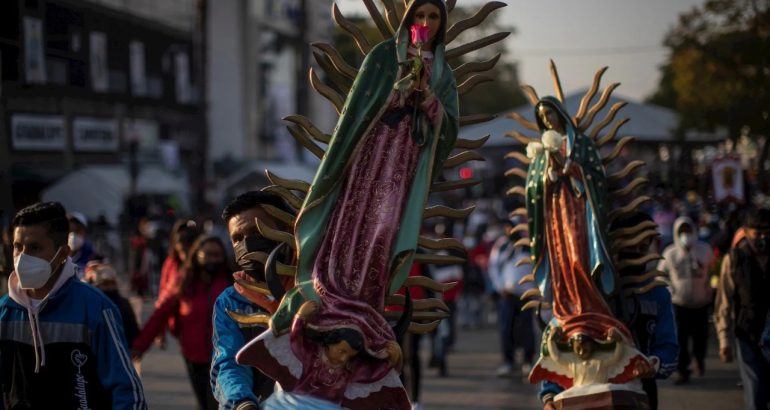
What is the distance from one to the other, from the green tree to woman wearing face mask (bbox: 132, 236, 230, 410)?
860 centimetres

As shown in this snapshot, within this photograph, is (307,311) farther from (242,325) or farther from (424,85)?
(424,85)

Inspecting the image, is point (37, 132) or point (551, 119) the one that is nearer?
point (551, 119)

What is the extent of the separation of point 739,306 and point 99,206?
2796cm

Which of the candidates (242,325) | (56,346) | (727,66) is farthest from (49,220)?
(727,66)

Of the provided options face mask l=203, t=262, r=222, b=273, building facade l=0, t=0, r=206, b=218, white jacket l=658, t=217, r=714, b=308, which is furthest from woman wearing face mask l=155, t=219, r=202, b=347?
building facade l=0, t=0, r=206, b=218

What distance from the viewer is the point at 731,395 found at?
12.6 meters

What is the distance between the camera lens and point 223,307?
16.9 feet

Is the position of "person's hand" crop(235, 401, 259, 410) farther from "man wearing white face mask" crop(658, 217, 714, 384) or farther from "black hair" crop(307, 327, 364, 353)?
"man wearing white face mask" crop(658, 217, 714, 384)

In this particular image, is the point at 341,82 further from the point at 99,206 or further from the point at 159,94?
the point at 159,94

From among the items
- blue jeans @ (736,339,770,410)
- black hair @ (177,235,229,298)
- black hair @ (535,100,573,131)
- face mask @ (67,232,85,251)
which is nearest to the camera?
black hair @ (535,100,573,131)

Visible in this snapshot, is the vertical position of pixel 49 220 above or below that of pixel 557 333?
above

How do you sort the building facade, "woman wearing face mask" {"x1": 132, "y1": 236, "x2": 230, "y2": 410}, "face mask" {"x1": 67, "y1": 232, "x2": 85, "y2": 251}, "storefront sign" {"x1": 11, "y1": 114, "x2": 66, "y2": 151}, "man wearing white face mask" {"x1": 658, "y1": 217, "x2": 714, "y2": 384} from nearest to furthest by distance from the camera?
"woman wearing face mask" {"x1": 132, "y1": 236, "x2": 230, "y2": 410} → "face mask" {"x1": 67, "y1": 232, "x2": 85, "y2": 251} → "man wearing white face mask" {"x1": 658, "y1": 217, "x2": 714, "y2": 384} → the building facade → "storefront sign" {"x1": 11, "y1": 114, "x2": 66, "y2": 151}

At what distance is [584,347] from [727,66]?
11711 mm

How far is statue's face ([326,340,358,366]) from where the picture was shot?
4.26 meters
